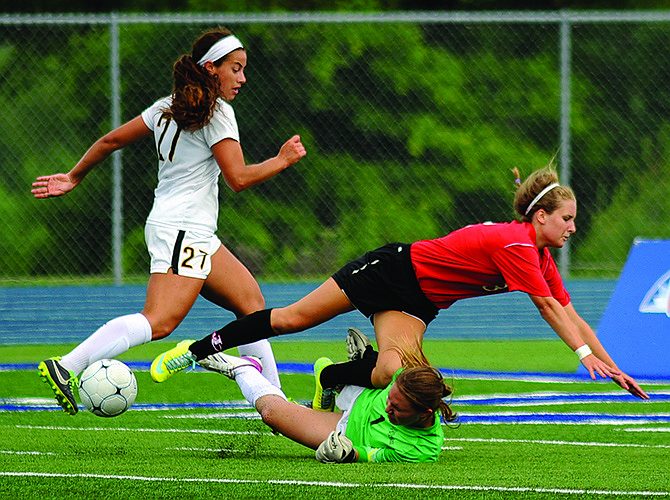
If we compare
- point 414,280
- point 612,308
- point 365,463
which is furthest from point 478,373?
point 365,463

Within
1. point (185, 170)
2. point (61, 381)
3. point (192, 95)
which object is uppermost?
point (192, 95)

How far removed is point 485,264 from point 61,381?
2.13 m

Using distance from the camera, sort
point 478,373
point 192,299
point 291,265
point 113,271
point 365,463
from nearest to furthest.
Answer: point 365,463, point 192,299, point 478,373, point 113,271, point 291,265

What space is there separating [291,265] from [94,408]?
710cm

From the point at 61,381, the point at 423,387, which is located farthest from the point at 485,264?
the point at 61,381

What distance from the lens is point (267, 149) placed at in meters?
13.2

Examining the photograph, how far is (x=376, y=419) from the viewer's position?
5438 millimetres

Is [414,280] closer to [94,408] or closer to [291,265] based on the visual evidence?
[94,408]

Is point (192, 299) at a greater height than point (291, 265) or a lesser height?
greater

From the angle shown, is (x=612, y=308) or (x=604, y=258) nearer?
(x=612, y=308)

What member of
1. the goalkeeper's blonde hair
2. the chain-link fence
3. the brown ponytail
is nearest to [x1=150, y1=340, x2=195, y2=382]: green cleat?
the brown ponytail

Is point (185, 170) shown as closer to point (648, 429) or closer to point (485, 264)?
point (485, 264)

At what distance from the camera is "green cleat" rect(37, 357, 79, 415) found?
5.74 metres

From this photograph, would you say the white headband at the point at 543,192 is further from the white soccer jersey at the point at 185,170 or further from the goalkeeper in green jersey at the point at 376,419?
the white soccer jersey at the point at 185,170
